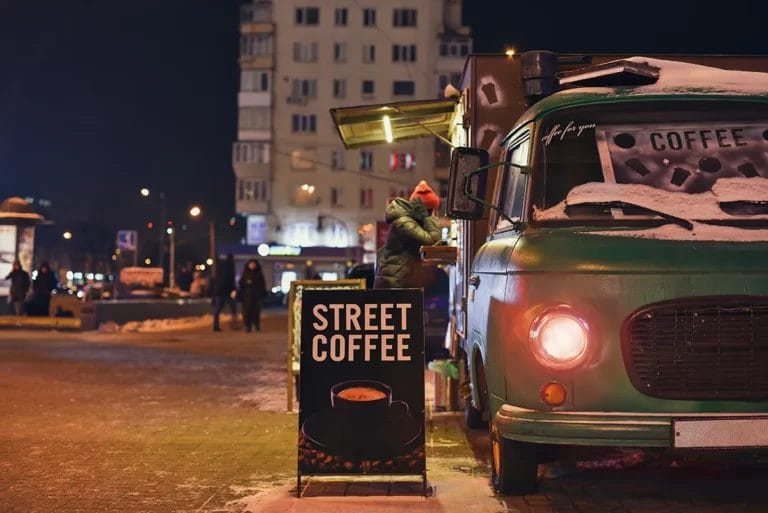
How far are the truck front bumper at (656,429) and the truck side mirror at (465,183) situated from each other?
172cm

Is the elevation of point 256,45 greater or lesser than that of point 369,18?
lesser

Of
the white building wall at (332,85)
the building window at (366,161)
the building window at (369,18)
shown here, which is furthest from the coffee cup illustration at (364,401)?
the building window at (369,18)

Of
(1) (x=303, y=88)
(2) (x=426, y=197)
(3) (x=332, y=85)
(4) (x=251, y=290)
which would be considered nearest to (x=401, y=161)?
(3) (x=332, y=85)

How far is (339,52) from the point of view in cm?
6844

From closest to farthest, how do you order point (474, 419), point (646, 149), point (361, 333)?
1. point (646, 149)
2. point (361, 333)
3. point (474, 419)

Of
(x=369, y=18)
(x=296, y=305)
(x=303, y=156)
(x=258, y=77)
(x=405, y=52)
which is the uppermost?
(x=369, y=18)

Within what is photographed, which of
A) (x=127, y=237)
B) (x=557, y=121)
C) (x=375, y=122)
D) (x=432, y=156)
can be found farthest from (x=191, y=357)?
(x=432, y=156)

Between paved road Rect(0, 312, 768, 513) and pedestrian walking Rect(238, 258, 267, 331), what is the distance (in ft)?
34.3

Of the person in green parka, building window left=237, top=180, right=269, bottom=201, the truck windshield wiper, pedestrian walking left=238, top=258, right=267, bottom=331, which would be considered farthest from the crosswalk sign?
the truck windshield wiper

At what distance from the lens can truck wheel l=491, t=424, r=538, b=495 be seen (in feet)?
18.8

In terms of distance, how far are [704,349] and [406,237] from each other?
162 inches

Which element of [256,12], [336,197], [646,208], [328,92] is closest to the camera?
[646,208]

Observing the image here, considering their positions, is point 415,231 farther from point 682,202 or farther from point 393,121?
point 682,202

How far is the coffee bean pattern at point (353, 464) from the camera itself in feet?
19.8
